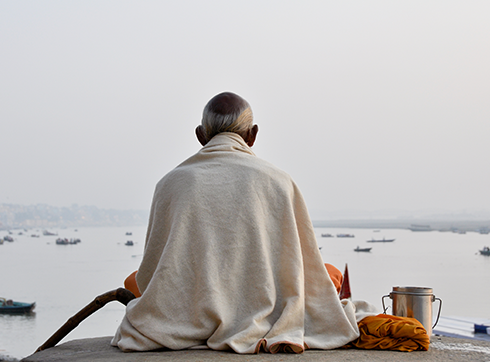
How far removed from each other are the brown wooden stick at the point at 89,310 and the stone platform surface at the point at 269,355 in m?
0.07

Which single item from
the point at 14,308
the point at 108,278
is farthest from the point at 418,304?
the point at 108,278

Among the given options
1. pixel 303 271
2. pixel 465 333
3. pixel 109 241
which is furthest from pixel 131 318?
pixel 109 241

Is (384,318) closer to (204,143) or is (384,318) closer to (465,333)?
(204,143)

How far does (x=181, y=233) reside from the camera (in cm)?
215

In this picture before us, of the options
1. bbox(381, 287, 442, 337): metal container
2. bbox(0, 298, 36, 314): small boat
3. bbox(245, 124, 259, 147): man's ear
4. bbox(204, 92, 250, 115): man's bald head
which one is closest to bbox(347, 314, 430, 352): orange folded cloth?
bbox(381, 287, 442, 337): metal container

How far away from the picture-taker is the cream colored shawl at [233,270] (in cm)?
204

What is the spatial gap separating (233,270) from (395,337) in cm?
70

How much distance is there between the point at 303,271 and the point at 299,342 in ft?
1.07

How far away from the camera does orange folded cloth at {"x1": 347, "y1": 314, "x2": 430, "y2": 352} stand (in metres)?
2.10

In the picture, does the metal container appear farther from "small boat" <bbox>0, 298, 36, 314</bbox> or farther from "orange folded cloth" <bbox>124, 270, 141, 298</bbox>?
"small boat" <bbox>0, 298, 36, 314</bbox>

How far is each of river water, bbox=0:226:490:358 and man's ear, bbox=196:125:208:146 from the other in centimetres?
1996

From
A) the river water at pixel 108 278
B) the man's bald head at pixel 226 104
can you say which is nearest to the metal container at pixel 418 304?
the man's bald head at pixel 226 104

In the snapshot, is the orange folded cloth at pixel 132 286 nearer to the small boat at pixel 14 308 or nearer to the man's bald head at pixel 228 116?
the man's bald head at pixel 228 116

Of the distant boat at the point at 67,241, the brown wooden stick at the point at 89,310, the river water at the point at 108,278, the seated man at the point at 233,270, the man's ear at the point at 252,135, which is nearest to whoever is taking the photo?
the seated man at the point at 233,270
